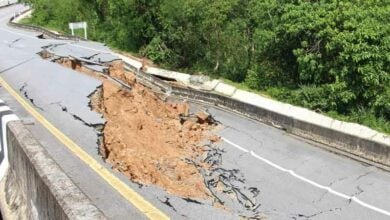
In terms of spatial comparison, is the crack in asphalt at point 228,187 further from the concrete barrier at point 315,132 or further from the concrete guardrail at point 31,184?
the concrete guardrail at point 31,184

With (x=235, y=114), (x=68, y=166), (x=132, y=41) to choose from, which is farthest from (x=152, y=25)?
(x=68, y=166)

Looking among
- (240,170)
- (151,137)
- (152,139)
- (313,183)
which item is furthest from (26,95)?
(313,183)

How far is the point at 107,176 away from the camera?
1072 cm

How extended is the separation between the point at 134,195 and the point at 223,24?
941 inches

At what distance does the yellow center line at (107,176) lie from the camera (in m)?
9.08

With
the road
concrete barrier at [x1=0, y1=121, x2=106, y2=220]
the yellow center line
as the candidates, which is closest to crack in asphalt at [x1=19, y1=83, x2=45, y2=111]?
the road

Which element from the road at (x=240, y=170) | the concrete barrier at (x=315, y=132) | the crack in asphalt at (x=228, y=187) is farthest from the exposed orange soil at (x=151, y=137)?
the concrete barrier at (x=315, y=132)

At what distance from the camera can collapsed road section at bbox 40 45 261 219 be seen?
1203 centimetres

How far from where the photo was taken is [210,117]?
2084 cm

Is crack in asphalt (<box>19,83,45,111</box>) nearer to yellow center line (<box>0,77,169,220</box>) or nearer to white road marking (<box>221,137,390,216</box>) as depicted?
yellow center line (<box>0,77,169,220</box>)

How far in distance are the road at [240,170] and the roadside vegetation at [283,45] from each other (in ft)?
12.3

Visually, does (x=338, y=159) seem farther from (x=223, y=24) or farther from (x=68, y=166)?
(x=223, y=24)

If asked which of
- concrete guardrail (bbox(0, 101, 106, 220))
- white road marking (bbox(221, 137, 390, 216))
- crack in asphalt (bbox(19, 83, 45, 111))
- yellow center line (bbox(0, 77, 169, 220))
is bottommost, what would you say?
white road marking (bbox(221, 137, 390, 216))

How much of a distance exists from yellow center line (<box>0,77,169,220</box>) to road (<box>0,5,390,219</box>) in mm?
57
